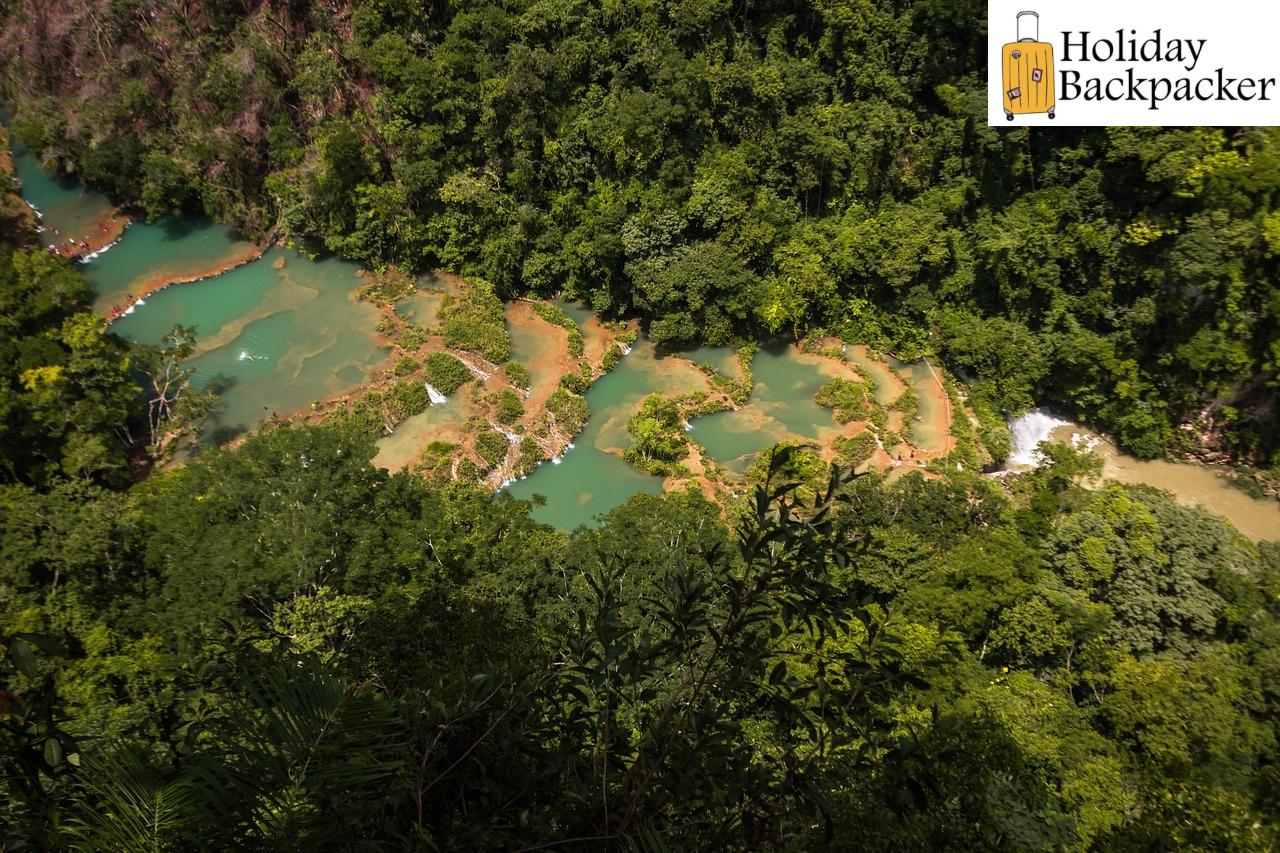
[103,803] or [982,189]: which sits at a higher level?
[103,803]

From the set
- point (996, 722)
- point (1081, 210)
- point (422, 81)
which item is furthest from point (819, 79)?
point (996, 722)

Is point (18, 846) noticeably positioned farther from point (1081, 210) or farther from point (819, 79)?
point (819, 79)

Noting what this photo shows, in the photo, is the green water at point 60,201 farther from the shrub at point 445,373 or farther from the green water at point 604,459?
the green water at point 604,459

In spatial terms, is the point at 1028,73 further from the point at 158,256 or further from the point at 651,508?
the point at 158,256

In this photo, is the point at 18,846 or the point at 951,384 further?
the point at 951,384

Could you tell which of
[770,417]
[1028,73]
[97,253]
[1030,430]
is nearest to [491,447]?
[770,417]

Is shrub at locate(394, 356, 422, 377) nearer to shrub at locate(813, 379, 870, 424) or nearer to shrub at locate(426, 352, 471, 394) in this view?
shrub at locate(426, 352, 471, 394)

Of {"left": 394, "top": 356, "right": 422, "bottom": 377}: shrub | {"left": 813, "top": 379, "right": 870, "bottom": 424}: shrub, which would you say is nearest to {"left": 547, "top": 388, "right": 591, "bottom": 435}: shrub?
{"left": 394, "top": 356, "right": 422, "bottom": 377}: shrub

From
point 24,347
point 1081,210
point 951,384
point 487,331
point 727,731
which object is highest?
point 727,731
